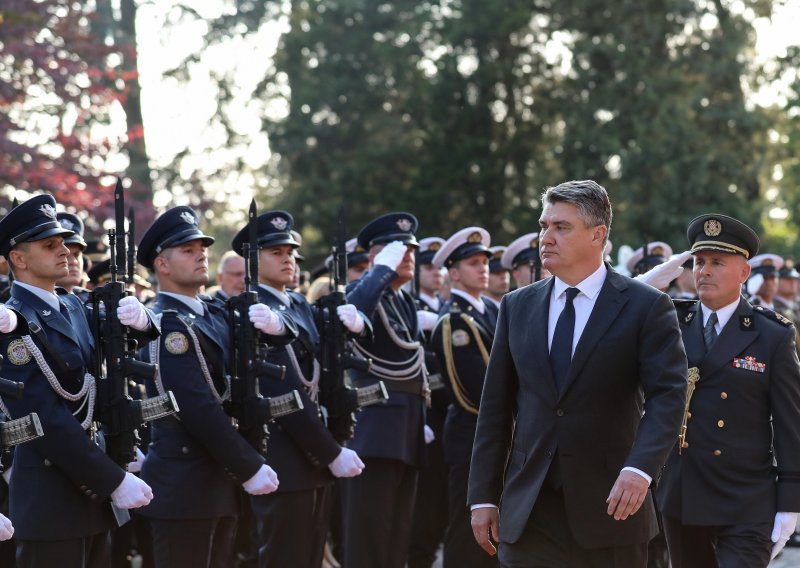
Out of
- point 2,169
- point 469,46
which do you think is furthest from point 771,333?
point 469,46

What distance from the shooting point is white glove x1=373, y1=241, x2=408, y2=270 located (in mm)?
8008

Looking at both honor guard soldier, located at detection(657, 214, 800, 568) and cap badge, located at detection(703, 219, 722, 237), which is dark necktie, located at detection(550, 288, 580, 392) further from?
cap badge, located at detection(703, 219, 722, 237)

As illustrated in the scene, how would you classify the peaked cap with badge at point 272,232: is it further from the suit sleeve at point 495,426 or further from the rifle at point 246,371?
the suit sleeve at point 495,426

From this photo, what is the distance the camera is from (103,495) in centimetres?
567

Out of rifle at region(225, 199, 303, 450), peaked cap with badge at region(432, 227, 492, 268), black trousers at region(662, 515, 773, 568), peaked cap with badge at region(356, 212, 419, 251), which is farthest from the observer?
peaked cap with badge at region(432, 227, 492, 268)

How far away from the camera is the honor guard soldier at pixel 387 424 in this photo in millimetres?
7938

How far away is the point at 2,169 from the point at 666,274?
9.86 m

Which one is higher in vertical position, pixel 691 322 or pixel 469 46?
pixel 469 46

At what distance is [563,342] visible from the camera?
16.6 ft

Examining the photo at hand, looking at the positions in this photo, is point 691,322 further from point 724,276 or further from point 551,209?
point 551,209

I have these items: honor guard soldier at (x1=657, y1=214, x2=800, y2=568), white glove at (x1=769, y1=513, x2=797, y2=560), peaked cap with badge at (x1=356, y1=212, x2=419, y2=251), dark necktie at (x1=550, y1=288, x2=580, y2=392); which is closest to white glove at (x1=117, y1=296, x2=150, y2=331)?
dark necktie at (x1=550, y1=288, x2=580, y2=392)

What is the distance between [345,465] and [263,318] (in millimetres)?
961

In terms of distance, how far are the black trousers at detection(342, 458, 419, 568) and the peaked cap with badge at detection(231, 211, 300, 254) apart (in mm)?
1428

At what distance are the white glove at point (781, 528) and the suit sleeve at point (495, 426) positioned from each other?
1.64 meters
